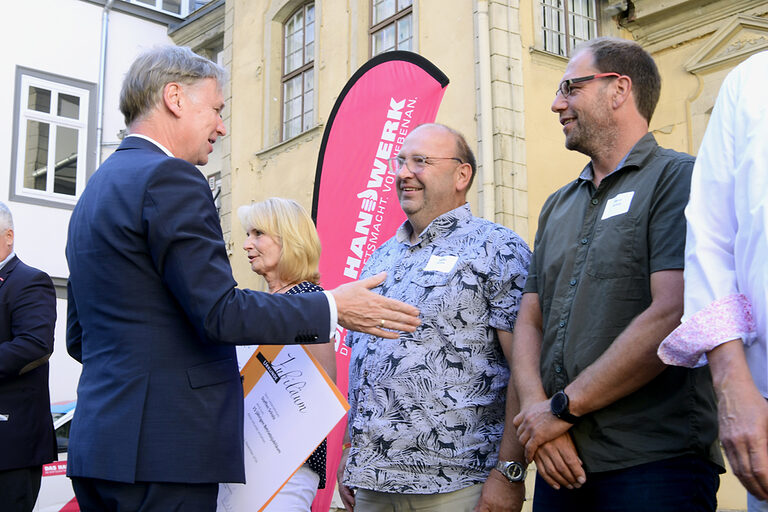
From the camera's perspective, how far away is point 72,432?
2270mm

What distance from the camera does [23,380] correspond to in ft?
13.3

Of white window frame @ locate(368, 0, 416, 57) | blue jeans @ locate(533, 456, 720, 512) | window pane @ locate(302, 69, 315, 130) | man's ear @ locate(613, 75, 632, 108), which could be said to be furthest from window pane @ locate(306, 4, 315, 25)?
blue jeans @ locate(533, 456, 720, 512)

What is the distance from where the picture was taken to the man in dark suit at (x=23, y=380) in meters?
3.88

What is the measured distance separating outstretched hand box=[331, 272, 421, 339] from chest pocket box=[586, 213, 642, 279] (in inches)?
23.2

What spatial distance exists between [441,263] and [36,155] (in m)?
14.1

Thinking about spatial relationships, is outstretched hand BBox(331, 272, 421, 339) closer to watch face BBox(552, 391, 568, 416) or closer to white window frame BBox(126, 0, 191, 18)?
watch face BBox(552, 391, 568, 416)

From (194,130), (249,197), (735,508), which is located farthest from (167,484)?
(249,197)

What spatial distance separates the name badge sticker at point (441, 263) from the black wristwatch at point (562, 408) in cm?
79

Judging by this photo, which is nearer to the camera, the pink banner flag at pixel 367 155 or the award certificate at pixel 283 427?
the award certificate at pixel 283 427

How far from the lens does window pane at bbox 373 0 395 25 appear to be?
38.4 feet

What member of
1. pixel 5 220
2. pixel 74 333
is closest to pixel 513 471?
pixel 74 333

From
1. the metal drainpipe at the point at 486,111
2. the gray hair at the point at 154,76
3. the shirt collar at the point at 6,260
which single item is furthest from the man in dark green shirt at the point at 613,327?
the metal drainpipe at the point at 486,111

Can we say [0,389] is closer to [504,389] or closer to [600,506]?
[504,389]

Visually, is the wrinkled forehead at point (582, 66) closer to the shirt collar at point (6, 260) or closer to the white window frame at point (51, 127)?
the shirt collar at point (6, 260)
